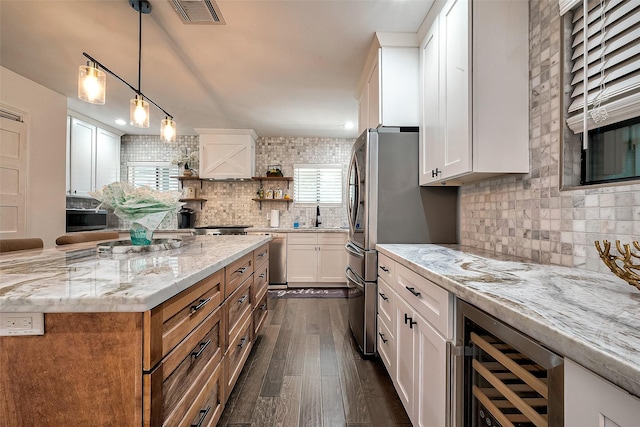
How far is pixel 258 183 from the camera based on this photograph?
4.99m

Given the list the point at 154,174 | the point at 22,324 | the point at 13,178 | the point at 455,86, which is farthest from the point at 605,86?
the point at 154,174

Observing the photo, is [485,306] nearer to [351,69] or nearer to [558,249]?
[558,249]

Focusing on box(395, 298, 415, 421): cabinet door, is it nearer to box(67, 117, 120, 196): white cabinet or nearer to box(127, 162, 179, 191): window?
box(67, 117, 120, 196): white cabinet

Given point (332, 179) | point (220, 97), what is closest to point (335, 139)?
point (332, 179)

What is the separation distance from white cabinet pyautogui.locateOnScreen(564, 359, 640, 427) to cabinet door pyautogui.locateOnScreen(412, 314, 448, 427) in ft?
1.61

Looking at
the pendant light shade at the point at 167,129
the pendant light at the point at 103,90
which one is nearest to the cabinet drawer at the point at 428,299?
the pendant light at the point at 103,90

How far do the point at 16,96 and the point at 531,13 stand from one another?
150 inches

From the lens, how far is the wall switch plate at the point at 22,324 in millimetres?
709

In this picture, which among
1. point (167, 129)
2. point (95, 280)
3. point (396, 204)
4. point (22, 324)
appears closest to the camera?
point (22, 324)

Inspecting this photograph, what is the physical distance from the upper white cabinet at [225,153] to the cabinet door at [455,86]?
348cm

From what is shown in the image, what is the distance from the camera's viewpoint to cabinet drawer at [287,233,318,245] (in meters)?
4.39

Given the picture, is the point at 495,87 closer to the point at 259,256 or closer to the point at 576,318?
the point at 576,318

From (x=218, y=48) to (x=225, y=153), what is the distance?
7.65ft

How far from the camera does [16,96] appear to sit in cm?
240
